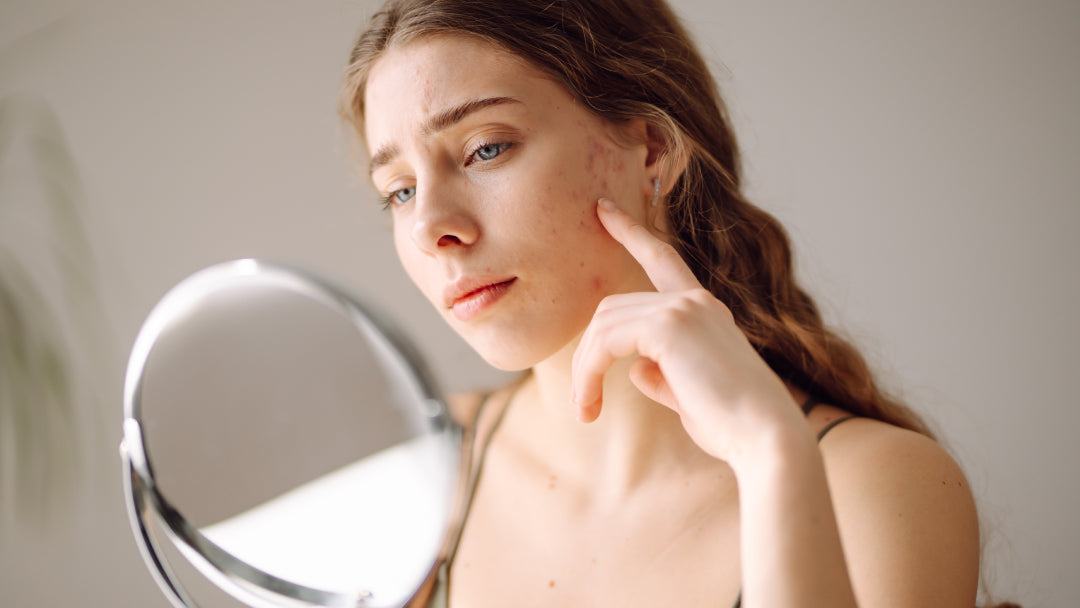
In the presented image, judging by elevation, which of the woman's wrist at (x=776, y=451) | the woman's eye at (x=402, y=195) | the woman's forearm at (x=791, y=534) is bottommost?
the woman's forearm at (x=791, y=534)

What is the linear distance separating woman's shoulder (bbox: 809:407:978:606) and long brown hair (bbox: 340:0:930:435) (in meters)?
0.14

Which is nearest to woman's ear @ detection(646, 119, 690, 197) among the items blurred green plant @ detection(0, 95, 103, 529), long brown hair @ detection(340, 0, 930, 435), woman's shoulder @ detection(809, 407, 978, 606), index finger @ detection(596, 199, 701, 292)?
long brown hair @ detection(340, 0, 930, 435)

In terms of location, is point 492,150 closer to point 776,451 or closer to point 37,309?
point 776,451

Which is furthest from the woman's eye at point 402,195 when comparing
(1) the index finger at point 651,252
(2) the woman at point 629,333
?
(1) the index finger at point 651,252

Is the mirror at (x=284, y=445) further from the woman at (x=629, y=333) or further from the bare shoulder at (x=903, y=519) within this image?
the bare shoulder at (x=903, y=519)

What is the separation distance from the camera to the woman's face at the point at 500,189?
79 centimetres

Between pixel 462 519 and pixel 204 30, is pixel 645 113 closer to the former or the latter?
pixel 462 519

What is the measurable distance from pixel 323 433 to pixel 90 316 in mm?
385

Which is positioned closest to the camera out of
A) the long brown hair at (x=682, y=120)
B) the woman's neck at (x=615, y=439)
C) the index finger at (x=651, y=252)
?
the index finger at (x=651, y=252)

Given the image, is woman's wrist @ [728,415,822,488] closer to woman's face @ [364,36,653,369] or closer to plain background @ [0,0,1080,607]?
woman's face @ [364,36,653,369]

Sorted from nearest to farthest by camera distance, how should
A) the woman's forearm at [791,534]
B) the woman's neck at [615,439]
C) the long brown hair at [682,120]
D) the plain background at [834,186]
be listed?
the woman's forearm at [791,534]
the long brown hair at [682,120]
the woman's neck at [615,439]
the plain background at [834,186]

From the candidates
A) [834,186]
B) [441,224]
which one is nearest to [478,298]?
[441,224]

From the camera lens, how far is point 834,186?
1302 millimetres

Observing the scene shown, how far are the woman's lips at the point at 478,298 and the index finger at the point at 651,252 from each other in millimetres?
118
